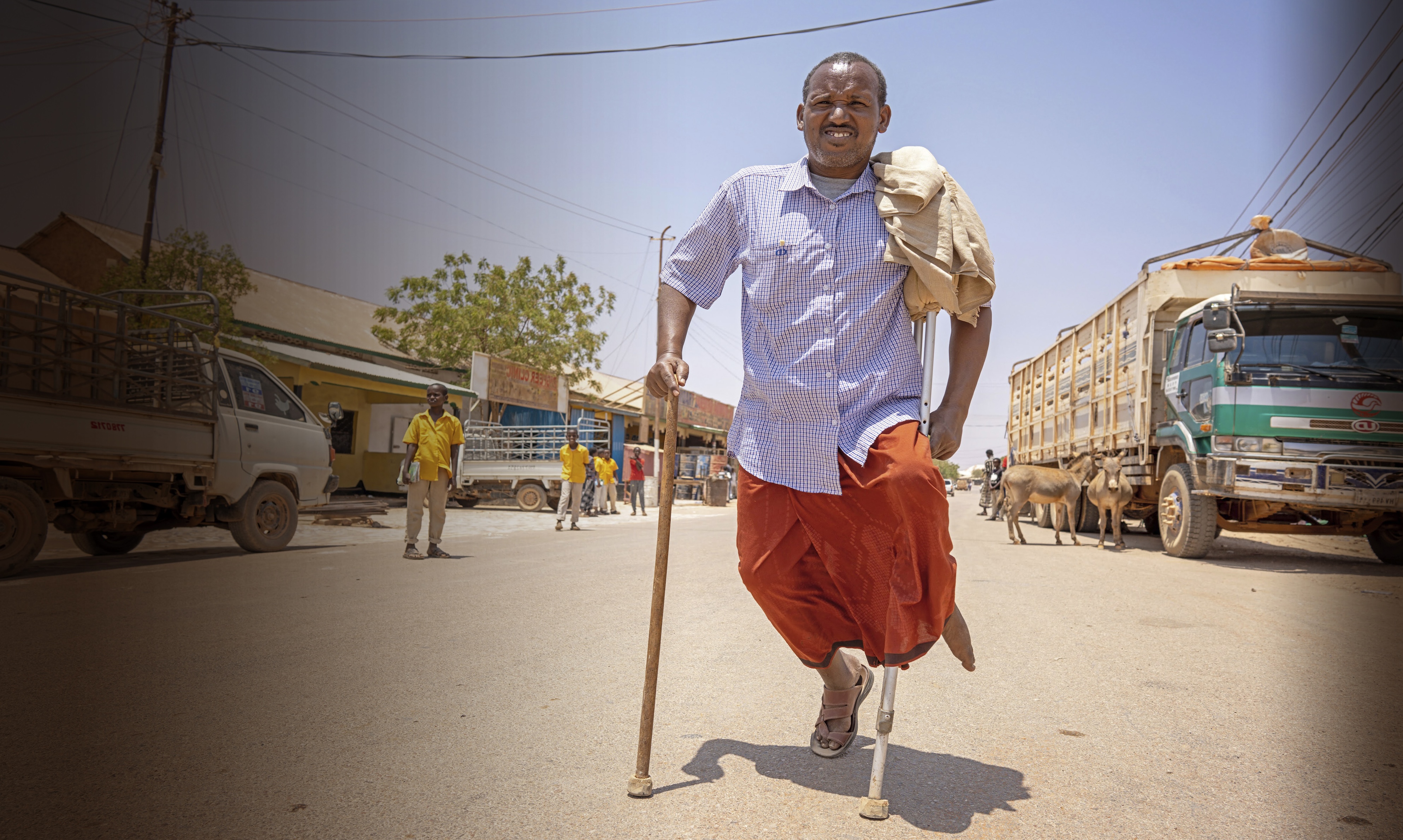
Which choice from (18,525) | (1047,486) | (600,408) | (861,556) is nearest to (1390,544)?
(1047,486)

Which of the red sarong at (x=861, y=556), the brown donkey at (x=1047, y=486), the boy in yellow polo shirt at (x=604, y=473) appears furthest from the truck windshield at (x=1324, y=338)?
the boy in yellow polo shirt at (x=604, y=473)

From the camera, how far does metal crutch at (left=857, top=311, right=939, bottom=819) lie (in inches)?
90.7

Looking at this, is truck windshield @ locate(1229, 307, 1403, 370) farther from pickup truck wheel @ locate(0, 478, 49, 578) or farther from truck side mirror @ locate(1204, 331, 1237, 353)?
pickup truck wheel @ locate(0, 478, 49, 578)

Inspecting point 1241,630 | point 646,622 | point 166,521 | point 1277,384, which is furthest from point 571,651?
point 1277,384

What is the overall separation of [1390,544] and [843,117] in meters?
11.0

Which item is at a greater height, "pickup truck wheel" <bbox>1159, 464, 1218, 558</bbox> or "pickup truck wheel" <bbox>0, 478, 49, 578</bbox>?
"pickup truck wheel" <bbox>1159, 464, 1218, 558</bbox>

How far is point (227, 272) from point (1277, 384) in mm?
11889

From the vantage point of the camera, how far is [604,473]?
20.9 m

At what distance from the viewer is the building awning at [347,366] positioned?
16922 mm

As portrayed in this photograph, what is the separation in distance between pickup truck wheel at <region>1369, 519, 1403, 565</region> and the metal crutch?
1023 cm

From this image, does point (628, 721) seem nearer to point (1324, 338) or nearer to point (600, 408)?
point (1324, 338)

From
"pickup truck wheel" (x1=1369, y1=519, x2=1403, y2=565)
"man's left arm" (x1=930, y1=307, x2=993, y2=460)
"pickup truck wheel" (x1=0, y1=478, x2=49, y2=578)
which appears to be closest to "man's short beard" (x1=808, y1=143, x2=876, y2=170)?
"man's left arm" (x1=930, y1=307, x2=993, y2=460)

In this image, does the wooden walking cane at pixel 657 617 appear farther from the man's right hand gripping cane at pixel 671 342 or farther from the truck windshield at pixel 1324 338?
the truck windshield at pixel 1324 338

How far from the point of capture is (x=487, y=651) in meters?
4.25
